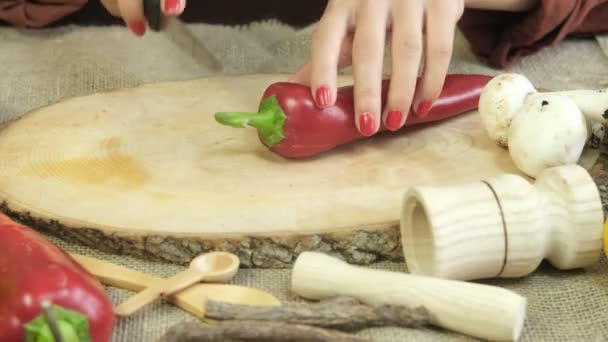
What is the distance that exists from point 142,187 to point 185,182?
0.15 feet

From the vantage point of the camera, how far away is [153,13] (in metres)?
1.10

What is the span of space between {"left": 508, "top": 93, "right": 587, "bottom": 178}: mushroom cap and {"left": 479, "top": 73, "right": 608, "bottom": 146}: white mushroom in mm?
20

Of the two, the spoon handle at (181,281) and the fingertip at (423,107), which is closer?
the spoon handle at (181,281)

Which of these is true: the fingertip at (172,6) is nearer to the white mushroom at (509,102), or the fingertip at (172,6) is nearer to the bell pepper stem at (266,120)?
the bell pepper stem at (266,120)

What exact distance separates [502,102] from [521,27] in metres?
0.43

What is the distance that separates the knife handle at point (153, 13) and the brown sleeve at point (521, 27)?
558 mm

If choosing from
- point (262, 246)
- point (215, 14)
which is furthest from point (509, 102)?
point (215, 14)

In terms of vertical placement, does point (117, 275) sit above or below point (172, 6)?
below

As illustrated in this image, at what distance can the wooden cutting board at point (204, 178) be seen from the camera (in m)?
0.85

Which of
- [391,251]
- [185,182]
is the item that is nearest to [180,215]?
[185,182]

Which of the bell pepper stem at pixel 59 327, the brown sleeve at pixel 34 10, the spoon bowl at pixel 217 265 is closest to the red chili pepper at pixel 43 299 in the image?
the bell pepper stem at pixel 59 327

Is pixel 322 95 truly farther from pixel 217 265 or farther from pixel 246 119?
pixel 217 265

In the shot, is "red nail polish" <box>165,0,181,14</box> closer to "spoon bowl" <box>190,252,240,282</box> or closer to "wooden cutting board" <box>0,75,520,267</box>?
"wooden cutting board" <box>0,75,520,267</box>

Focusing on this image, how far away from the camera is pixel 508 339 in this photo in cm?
74
